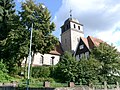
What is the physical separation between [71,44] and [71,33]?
288 centimetres

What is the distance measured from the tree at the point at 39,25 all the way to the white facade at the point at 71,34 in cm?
1901

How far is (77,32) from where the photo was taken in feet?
187

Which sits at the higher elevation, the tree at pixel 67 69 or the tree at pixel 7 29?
the tree at pixel 7 29

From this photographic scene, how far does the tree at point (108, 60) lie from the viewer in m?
37.2

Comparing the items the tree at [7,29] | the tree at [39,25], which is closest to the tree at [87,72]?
the tree at [39,25]

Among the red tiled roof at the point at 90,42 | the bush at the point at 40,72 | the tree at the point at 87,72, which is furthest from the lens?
the red tiled roof at the point at 90,42

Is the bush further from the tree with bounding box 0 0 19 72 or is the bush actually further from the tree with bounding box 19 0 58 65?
the tree with bounding box 0 0 19 72

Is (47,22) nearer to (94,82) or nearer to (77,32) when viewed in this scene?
(94,82)

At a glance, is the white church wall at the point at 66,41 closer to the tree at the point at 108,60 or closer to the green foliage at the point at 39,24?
the tree at the point at 108,60

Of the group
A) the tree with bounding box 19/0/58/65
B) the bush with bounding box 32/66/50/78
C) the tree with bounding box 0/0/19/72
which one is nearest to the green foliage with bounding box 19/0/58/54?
the tree with bounding box 19/0/58/65

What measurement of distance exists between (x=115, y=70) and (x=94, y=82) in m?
8.38

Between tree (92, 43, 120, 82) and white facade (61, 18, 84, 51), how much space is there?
52.1ft

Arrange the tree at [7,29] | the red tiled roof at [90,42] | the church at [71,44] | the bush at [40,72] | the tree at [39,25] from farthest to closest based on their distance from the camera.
A: 1. the red tiled roof at [90,42]
2. the church at [71,44]
3. the bush at [40,72]
4. the tree at [39,25]
5. the tree at [7,29]

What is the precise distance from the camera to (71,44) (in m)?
55.0
